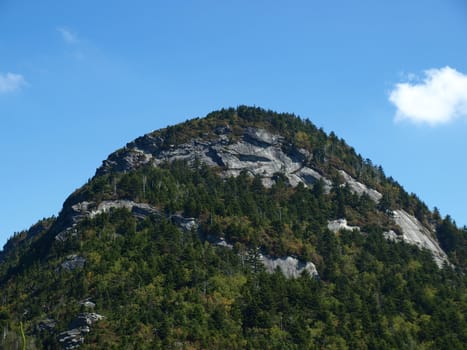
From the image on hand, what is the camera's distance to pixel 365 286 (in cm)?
15000

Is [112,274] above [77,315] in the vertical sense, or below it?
above

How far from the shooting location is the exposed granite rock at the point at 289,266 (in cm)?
15662

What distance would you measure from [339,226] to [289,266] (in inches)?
1440

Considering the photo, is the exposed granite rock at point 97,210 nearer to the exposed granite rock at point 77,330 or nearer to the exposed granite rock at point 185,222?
the exposed granite rock at point 185,222

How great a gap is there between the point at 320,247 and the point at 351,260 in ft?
31.2

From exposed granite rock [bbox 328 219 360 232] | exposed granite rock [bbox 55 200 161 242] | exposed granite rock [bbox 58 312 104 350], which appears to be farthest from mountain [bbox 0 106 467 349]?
exposed granite rock [bbox 328 219 360 232]

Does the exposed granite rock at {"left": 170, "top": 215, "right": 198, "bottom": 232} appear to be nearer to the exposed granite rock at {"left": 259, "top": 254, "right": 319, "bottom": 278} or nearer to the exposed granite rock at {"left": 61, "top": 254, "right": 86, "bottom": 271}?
the exposed granite rock at {"left": 259, "top": 254, "right": 319, "bottom": 278}

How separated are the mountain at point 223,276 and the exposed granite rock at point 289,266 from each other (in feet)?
1.03

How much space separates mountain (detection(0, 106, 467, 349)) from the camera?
4626 inches

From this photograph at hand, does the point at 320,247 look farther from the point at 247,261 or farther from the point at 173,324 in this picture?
the point at 173,324

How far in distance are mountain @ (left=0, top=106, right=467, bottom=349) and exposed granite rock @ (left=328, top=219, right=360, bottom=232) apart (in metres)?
0.63

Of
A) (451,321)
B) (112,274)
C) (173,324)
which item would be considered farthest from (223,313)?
(451,321)

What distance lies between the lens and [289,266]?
6235 inches

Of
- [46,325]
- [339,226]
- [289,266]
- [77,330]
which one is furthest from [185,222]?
[77,330]
